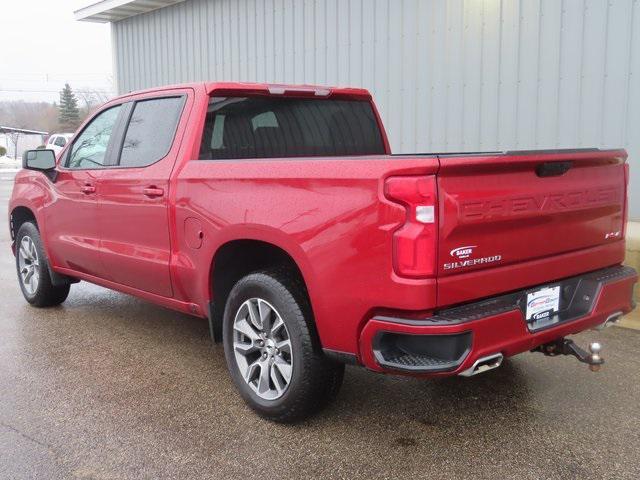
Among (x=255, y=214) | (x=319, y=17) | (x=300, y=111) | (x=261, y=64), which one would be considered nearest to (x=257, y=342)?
(x=255, y=214)

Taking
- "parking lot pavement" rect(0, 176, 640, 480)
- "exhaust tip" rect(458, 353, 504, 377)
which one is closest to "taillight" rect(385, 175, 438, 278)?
"exhaust tip" rect(458, 353, 504, 377)

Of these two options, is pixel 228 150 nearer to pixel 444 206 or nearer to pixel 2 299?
→ pixel 444 206

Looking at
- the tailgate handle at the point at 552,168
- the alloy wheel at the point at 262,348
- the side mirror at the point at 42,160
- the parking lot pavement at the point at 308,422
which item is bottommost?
the parking lot pavement at the point at 308,422

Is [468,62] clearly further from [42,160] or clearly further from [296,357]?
[296,357]

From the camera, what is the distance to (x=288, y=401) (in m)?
3.36

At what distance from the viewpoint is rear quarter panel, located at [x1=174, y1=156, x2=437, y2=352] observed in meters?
2.77

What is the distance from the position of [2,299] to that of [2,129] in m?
70.6

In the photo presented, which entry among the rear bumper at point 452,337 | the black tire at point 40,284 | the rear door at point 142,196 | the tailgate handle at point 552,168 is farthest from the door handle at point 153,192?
the tailgate handle at point 552,168

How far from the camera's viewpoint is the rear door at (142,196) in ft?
13.6

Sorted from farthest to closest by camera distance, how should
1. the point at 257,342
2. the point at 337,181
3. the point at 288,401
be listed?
the point at 257,342 < the point at 288,401 < the point at 337,181

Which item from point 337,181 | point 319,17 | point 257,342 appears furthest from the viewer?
point 319,17

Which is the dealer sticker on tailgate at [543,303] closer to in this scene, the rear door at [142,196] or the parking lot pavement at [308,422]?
the parking lot pavement at [308,422]

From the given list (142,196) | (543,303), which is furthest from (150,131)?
(543,303)

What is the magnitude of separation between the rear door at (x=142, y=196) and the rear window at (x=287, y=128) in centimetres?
25
